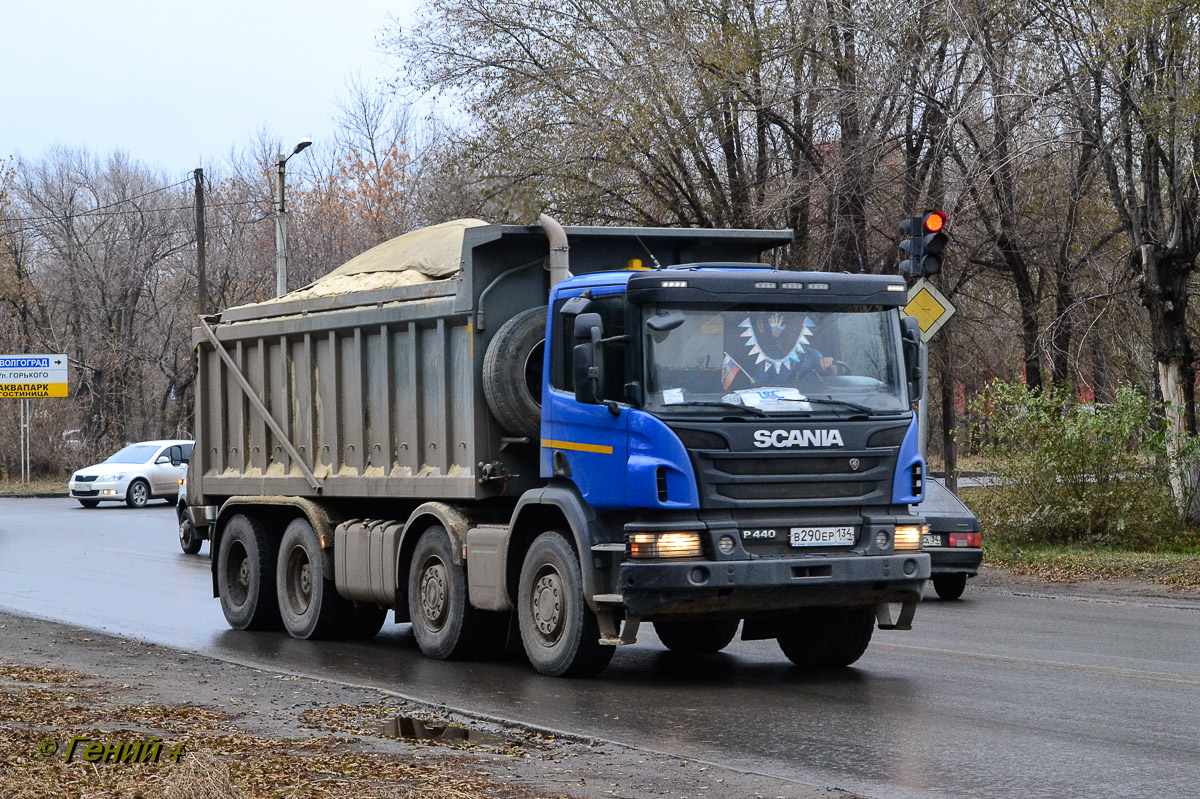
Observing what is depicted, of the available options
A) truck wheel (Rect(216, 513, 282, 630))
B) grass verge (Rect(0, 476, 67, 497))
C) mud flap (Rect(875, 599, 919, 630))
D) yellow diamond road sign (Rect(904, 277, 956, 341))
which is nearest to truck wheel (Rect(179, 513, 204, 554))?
truck wheel (Rect(216, 513, 282, 630))

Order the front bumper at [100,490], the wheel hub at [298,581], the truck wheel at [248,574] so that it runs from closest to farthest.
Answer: the wheel hub at [298,581] < the truck wheel at [248,574] < the front bumper at [100,490]

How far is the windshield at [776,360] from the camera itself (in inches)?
387

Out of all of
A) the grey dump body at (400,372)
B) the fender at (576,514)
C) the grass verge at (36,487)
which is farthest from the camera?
the grass verge at (36,487)

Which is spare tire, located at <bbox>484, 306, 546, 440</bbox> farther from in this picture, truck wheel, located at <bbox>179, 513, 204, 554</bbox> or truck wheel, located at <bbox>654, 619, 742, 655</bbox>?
truck wheel, located at <bbox>179, 513, 204, 554</bbox>

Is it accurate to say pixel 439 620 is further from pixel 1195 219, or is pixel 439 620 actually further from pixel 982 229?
pixel 982 229

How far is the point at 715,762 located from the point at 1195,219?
605 inches

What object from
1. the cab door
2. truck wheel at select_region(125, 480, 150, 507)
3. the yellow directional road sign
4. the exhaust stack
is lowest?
truck wheel at select_region(125, 480, 150, 507)

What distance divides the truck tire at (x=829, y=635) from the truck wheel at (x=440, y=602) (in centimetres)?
242

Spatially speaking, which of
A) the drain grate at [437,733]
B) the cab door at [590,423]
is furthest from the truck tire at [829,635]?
the drain grate at [437,733]

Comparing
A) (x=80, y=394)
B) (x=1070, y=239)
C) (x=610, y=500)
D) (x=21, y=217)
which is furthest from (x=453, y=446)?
(x=21, y=217)

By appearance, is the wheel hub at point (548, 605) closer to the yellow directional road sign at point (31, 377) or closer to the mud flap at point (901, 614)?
the mud flap at point (901, 614)

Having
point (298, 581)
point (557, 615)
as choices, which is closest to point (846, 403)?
point (557, 615)

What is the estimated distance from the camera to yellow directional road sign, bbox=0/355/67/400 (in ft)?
158

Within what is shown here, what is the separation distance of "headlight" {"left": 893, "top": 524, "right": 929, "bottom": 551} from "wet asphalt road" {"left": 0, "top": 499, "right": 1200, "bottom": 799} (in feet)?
3.03
